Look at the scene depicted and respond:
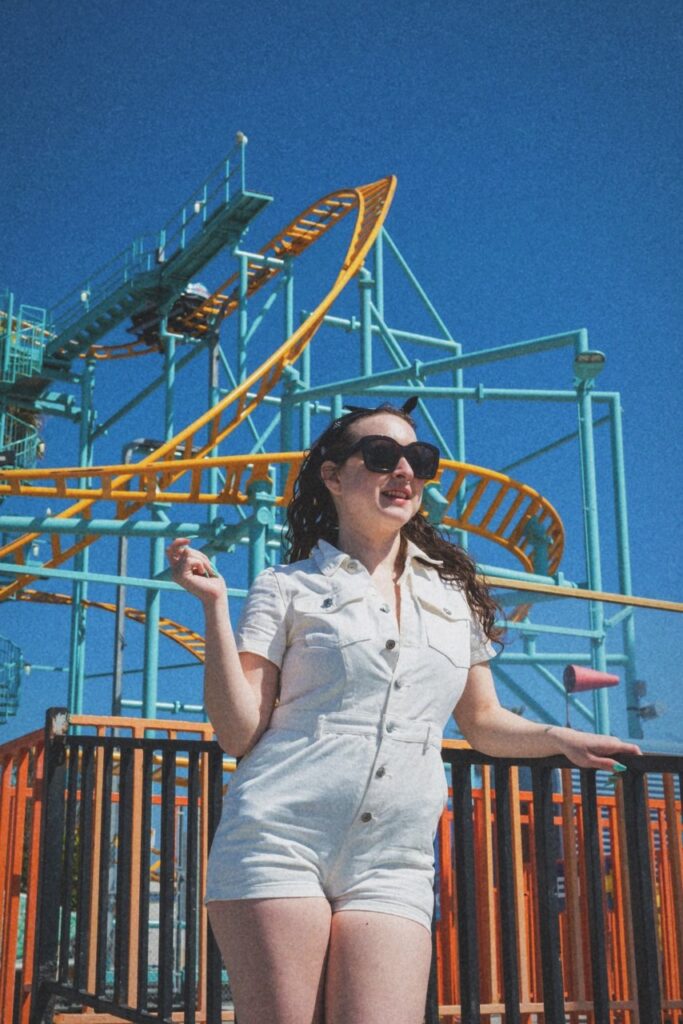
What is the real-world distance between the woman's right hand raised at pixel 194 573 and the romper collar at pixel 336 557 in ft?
0.68

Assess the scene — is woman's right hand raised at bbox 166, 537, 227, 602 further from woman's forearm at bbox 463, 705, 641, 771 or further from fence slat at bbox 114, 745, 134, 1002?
fence slat at bbox 114, 745, 134, 1002

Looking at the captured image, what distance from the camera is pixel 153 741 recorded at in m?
3.31

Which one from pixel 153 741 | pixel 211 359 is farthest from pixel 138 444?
pixel 153 741

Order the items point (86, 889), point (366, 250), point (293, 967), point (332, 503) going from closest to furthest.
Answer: point (293, 967)
point (332, 503)
point (86, 889)
point (366, 250)

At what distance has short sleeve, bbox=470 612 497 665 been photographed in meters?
2.33

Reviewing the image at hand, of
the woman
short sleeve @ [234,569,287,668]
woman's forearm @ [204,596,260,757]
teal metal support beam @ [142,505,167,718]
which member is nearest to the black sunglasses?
the woman

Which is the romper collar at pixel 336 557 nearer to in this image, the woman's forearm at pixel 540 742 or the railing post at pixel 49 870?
the woman's forearm at pixel 540 742

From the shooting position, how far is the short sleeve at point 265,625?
211 cm

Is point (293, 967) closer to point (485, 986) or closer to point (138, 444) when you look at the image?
point (485, 986)

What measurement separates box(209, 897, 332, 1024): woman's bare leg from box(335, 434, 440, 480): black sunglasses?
785 mm

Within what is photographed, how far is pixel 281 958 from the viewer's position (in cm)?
187

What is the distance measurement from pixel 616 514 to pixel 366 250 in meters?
5.22

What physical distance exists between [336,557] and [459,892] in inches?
34.7

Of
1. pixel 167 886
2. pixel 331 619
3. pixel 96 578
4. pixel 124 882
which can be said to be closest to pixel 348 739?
pixel 331 619
